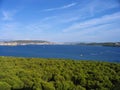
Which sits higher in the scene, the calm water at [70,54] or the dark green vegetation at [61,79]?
the dark green vegetation at [61,79]

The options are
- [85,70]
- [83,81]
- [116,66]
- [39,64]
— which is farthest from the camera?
[39,64]

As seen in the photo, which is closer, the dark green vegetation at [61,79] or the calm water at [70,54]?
the dark green vegetation at [61,79]

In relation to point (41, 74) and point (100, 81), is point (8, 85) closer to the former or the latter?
point (41, 74)

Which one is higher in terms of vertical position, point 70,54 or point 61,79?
point 61,79

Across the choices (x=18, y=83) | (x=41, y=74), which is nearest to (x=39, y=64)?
(x=41, y=74)

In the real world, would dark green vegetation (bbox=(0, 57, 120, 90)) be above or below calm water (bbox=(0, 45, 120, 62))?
above

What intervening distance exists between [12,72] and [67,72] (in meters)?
1.65

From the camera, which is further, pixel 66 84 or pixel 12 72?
pixel 12 72

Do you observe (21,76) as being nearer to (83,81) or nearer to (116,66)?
(83,81)

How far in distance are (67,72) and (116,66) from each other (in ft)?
6.78

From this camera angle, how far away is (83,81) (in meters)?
6.68

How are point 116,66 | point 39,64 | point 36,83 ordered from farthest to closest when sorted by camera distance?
point 39,64
point 116,66
point 36,83

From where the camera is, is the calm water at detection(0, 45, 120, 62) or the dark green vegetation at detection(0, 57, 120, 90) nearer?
the dark green vegetation at detection(0, 57, 120, 90)

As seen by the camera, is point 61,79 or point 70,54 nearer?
point 61,79
